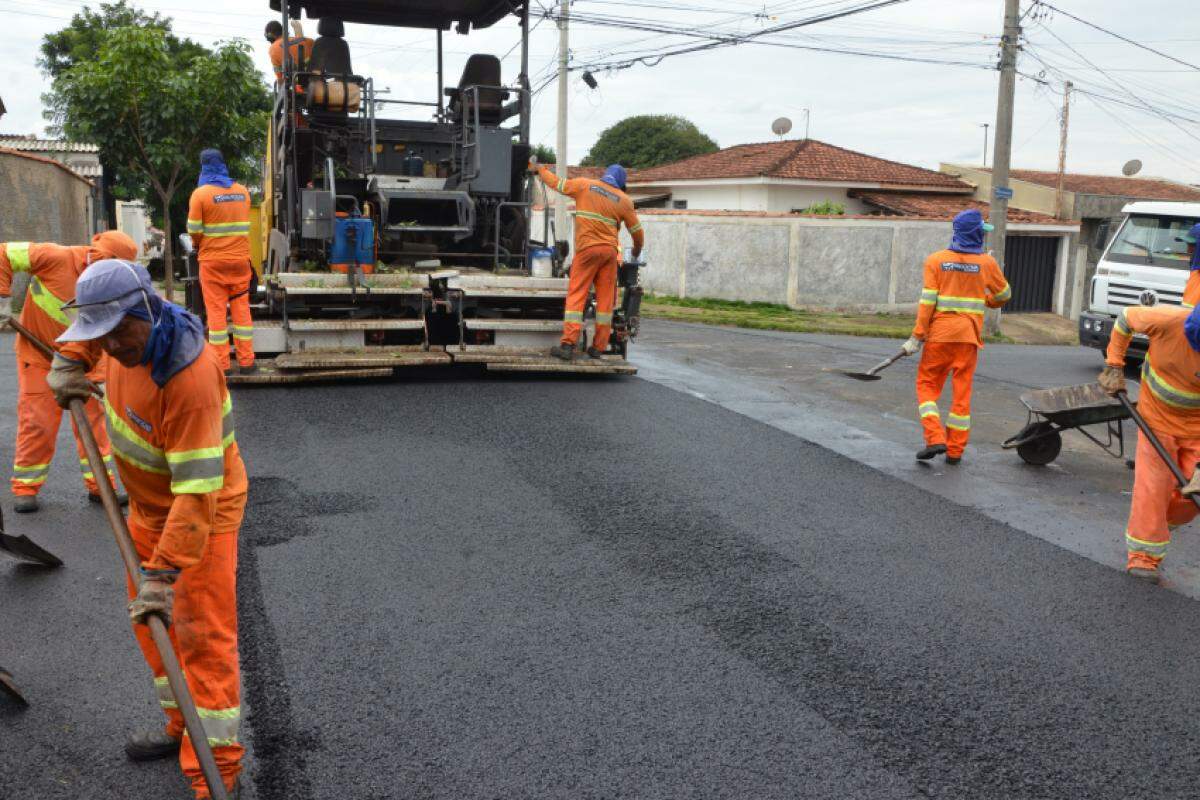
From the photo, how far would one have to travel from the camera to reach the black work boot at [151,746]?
3.26m

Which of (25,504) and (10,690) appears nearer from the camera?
(10,690)

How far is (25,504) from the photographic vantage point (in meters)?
5.70

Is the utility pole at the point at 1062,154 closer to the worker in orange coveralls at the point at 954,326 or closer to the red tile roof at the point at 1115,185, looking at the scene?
the red tile roof at the point at 1115,185

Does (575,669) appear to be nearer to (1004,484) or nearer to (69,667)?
(69,667)

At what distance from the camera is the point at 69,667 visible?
153 inches

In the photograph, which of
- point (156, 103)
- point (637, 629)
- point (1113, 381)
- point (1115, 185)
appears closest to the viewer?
point (637, 629)

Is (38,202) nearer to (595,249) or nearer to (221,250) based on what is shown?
(221,250)

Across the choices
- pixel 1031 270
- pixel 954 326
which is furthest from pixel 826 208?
pixel 954 326

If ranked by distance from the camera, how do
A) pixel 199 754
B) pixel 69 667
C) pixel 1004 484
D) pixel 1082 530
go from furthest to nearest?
1. pixel 1004 484
2. pixel 1082 530
3. pixel 69 667
4. pixel 199 754

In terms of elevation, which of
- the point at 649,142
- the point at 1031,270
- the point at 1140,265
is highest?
the point at 649,142

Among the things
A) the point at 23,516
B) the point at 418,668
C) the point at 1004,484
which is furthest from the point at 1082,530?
the point at 23,516

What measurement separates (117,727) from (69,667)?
0.55 metres

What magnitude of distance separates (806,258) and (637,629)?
60.9 ft

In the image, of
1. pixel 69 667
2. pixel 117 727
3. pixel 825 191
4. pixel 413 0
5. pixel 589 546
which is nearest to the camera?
pixel 117 727
